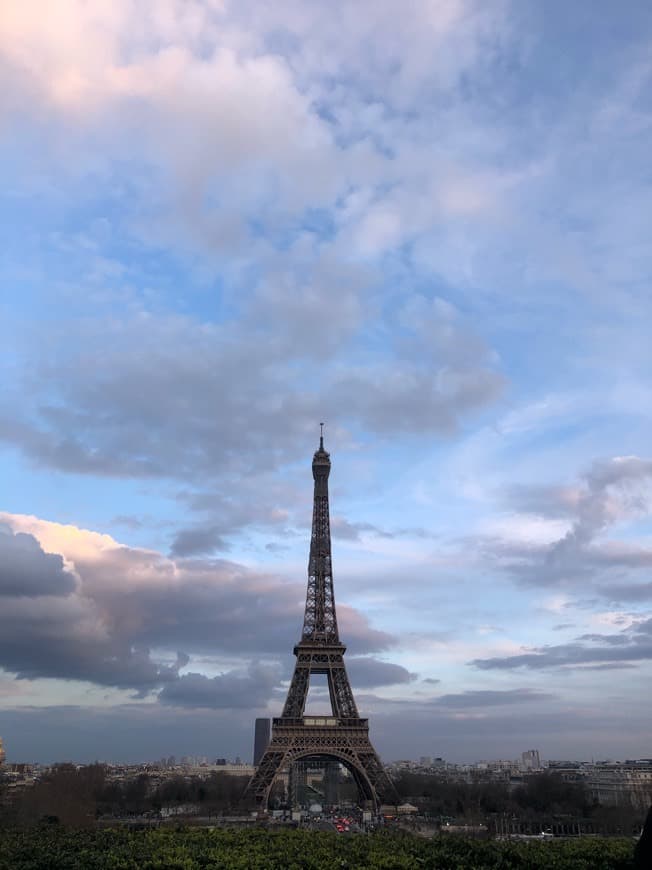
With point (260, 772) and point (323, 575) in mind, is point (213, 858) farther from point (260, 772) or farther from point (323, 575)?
point (323, 575)

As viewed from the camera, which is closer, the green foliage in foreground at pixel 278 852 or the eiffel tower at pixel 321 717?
the green foliage in foreground at pixel 278 852

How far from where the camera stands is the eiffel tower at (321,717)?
7544 cm

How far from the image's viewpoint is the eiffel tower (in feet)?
247

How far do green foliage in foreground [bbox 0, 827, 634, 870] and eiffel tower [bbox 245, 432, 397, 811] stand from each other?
5913 cm

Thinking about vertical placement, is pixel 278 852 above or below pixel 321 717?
below

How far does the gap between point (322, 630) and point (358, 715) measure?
1007 cm

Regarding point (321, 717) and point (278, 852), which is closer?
point (278, 852)

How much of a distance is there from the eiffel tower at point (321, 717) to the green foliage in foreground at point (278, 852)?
59130 mm

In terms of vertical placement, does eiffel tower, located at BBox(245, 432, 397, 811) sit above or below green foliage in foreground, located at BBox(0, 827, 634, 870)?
above

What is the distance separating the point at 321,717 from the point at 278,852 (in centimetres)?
6565

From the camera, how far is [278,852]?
642 inches

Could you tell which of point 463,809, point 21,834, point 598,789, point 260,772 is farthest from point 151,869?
point 598,789

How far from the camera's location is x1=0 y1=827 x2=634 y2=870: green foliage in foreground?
1514cm

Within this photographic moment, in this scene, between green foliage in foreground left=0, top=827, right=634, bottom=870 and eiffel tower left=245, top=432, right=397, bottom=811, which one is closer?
green foliage in foreground left=0, top=827, right=634, bottom=870
